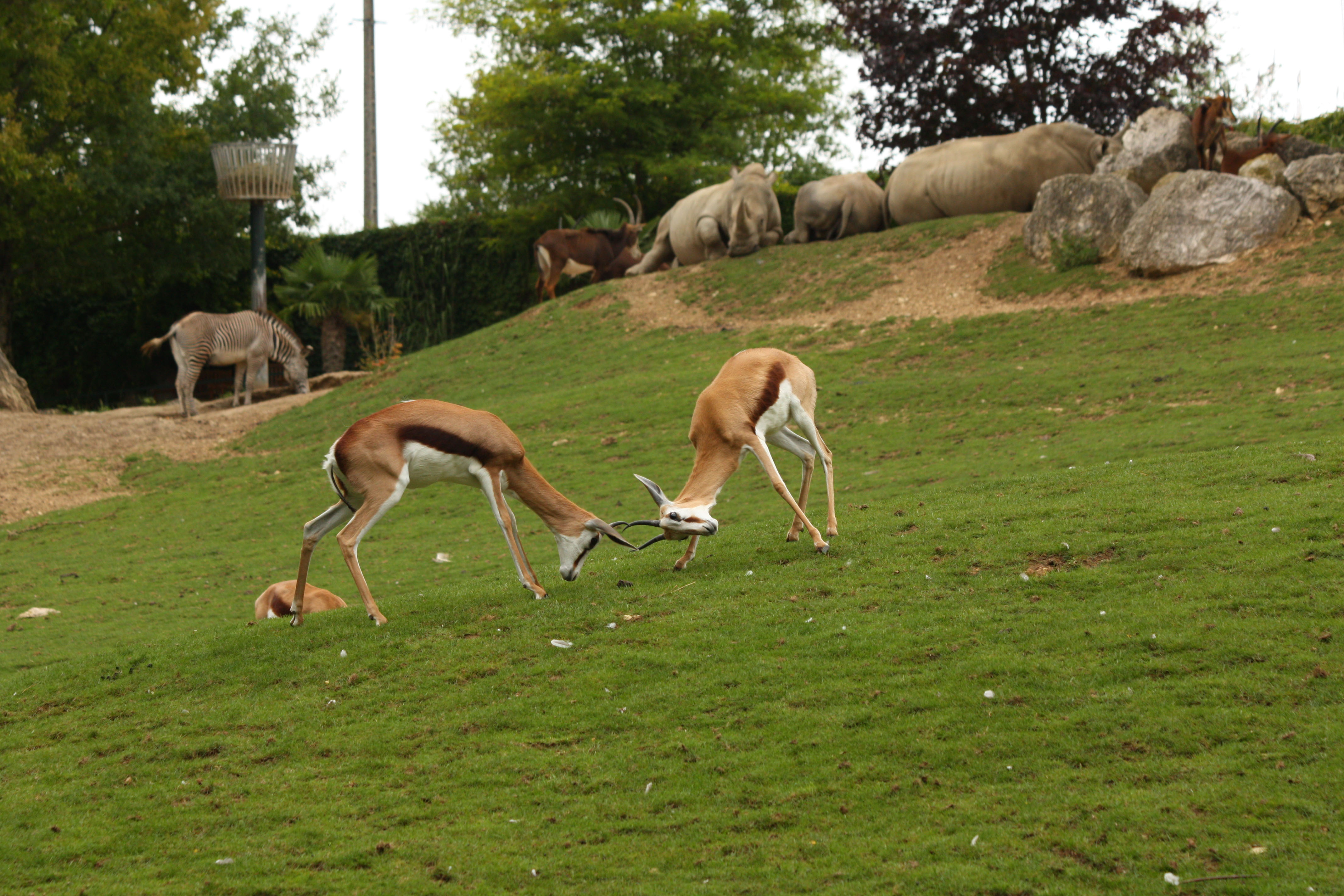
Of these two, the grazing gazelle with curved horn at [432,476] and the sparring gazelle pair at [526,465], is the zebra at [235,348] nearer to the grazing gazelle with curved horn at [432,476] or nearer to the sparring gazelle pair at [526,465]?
the sparring gazelle pair at [526,465]

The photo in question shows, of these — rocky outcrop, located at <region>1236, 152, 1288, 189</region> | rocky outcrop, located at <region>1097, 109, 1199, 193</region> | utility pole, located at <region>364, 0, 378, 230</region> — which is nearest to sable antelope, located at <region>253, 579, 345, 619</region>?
rocky outcrop, located at <region>1097, 109, 1199, 193</region>

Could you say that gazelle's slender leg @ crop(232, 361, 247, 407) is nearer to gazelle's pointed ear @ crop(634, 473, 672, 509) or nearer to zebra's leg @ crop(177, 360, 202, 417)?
zebra's leg @ crop(177, 360, 202, 417)

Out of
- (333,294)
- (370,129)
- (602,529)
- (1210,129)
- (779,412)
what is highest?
(370,129)

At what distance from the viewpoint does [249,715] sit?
6340 mm

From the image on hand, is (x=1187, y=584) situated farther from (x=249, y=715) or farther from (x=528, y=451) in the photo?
(x=528, y=451)

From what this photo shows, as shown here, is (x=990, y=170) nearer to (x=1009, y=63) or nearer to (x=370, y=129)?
(x=1009, y=63)

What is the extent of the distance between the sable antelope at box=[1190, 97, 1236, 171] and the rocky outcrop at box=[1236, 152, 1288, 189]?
0.65 meters

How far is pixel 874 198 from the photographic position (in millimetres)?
23484

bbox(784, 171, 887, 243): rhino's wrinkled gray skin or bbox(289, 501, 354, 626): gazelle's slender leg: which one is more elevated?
bbox(784, 171, 887, 243): rhino's wrinkled gray skin

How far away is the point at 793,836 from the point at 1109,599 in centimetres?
285

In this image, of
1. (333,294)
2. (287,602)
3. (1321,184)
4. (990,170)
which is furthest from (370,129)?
(287,602)

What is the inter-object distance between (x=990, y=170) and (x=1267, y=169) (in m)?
4.91

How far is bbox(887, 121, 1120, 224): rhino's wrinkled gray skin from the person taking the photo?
813 inches

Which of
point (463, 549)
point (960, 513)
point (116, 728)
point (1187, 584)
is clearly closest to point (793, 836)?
point (1187, 584)
